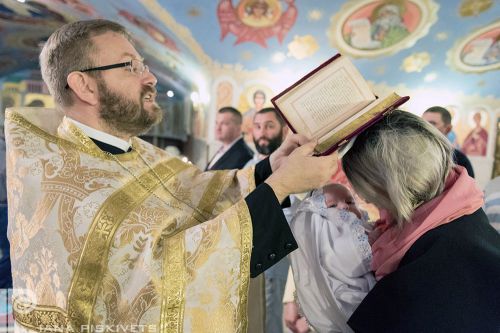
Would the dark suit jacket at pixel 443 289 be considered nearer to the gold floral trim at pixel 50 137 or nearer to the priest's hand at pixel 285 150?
the priest's hand at pixel 285 150

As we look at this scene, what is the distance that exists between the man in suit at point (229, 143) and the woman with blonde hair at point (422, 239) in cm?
358

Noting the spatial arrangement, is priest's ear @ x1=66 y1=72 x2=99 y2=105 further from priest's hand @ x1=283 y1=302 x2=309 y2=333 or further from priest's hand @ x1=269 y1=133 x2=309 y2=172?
priest's hand @ x1=283 y1=302 x2=309 y2=333

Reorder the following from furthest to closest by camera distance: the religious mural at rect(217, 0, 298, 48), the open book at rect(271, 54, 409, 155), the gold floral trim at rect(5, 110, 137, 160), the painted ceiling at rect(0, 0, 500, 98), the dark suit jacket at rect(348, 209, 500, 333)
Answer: the religious mural at rect(217, 0, 298, 48)
the painted ceiling at rect(0, 0, 500, 98)
the gold floral trim at rect(5, 110, 137, 160)
the open book at rect(271, 54, 409, 155)
the dark suit jacket at rect(348, 209, 500, 333)

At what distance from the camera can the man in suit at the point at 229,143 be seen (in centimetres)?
505

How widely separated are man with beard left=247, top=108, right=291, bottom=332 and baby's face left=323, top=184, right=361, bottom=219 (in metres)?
0.20

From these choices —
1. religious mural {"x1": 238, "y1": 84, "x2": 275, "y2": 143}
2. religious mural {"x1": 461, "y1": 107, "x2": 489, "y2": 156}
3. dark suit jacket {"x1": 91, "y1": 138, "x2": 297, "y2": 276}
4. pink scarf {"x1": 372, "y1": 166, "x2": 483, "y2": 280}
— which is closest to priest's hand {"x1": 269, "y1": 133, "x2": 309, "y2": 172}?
dark suit jacket {"x1": 91, "y1": 138, "x2": 297, "y2": 276}

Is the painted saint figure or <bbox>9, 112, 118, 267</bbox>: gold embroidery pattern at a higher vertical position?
<bbox>9, 112, 118, 267</bbox>: gold embroidery pattern

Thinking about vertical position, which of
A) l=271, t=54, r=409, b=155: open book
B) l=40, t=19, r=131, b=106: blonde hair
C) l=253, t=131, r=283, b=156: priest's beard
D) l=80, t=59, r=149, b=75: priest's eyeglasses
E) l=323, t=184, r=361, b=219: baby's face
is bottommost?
l=253, t=131, r=283, b=156: priest's beard

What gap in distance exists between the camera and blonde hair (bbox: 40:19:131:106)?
162 cm

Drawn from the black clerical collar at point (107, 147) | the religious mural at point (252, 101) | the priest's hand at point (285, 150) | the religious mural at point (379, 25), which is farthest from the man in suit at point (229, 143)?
the black clerical collar at point (107, 147)

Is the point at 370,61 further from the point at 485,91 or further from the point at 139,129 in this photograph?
the point at 139,129

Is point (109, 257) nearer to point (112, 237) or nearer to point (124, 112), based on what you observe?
point (112, 237)

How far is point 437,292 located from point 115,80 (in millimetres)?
1464

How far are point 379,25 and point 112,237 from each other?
500 centimetres
